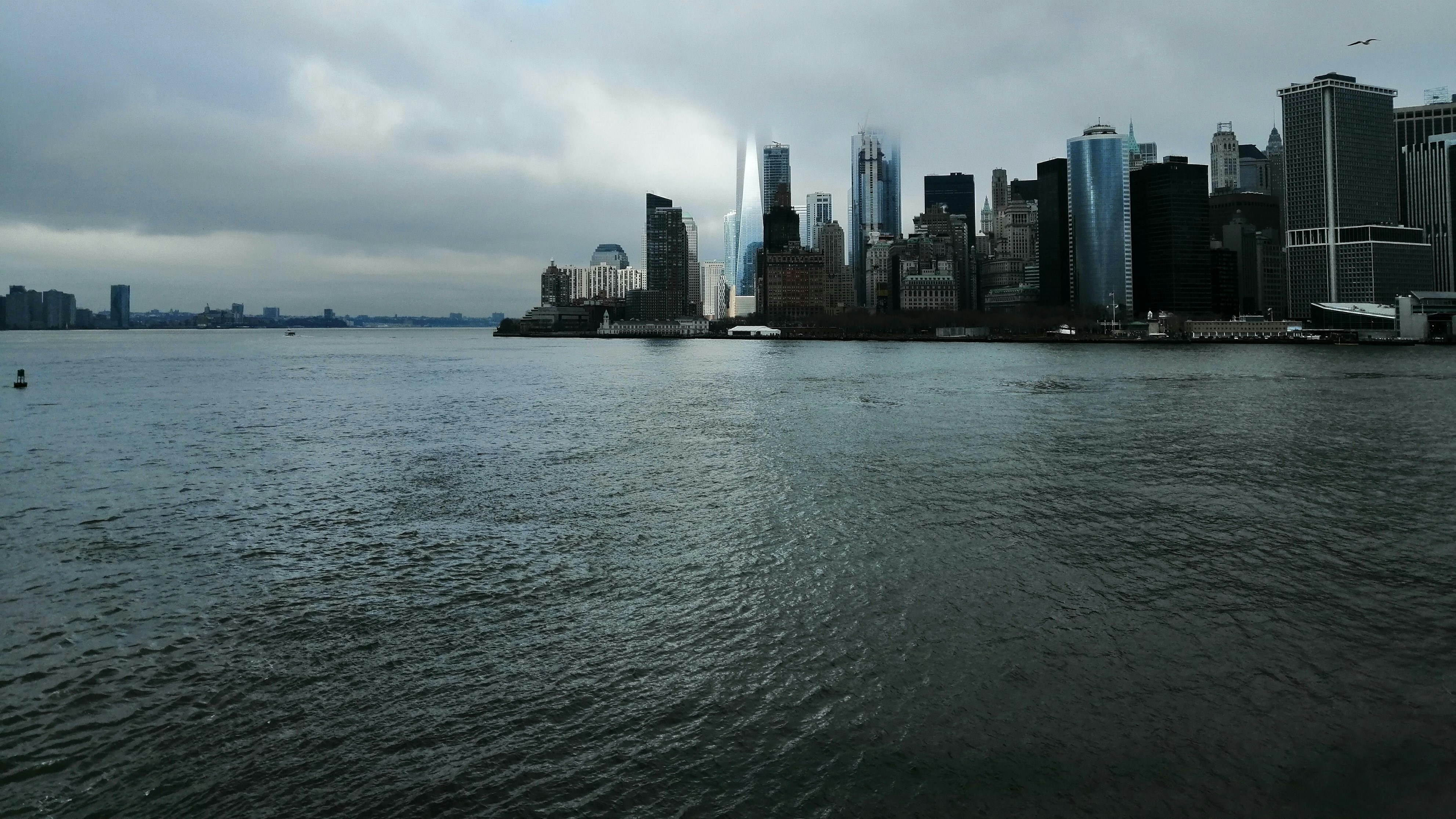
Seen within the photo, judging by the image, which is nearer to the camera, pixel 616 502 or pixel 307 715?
pixel 307 715

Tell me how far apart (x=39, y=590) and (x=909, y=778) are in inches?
647

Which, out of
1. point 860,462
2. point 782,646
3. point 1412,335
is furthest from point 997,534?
point 1412,335

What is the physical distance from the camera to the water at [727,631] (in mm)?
10289

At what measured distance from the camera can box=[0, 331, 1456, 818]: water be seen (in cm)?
1029

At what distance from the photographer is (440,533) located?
21.8 m

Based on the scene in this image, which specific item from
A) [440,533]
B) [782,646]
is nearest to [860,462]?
[440,533]

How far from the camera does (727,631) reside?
14.9 m

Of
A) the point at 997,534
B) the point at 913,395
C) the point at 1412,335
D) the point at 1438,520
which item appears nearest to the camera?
the point at 997,534

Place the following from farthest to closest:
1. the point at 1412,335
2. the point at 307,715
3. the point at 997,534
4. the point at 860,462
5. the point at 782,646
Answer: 1. the point at 1412,335
2. the point at 860,462
3. the point at 997,534
4. the point at 782,646
5. the point at 307,715

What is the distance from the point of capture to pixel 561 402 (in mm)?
59844

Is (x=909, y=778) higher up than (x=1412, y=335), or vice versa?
(x=1412, y=335)

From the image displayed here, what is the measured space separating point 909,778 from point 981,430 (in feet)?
113

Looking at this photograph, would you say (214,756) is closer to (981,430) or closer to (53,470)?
(53,470)

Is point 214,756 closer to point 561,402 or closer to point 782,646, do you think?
point 782,646
